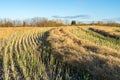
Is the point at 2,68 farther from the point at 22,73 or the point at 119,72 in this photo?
the point at 119,72

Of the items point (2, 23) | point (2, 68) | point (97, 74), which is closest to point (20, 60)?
point (2, 68)

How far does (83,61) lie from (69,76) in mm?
1587

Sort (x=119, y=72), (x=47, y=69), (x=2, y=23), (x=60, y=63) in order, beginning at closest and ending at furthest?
(x=119, y=72)
(x=47, y=69)
(x=60, y=63)
(x=2, y=23)

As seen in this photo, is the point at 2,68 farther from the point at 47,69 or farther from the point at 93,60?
the point at 93,60

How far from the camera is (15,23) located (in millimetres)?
56031

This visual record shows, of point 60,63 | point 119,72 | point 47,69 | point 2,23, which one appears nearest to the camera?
point 119,72

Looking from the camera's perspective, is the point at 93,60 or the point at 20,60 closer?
the point at 93,60

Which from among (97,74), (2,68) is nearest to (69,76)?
(97,74)

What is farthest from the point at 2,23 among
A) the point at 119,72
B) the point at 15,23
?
the point at 119,72

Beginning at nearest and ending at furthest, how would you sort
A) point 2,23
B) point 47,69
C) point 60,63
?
point 47,69 → point 60,63 → point 2,23

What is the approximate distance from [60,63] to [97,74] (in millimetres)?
2333

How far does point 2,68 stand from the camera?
1182 cm

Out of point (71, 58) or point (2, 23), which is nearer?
point (71, 58)

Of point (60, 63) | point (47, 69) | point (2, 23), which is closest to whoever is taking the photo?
point (47, 69)
